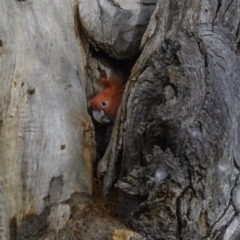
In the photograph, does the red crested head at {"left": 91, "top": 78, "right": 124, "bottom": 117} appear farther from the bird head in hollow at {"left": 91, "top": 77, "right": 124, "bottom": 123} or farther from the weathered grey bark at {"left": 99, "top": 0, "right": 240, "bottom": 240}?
the weathered grey bark at {"left": 99, "top": 0, "right": 240, "bottom": 240}

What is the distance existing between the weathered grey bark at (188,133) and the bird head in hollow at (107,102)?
305mm

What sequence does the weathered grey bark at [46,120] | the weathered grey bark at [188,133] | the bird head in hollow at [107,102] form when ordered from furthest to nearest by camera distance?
the bird head in hollow at [107,102] < the weathered grey bark at [46,120] < the weathered grey bark at [188,133]

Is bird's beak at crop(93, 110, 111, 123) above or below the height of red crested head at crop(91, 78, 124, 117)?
below

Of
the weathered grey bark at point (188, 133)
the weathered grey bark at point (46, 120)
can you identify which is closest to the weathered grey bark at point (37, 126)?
the weathered grey bark at point (46, 120)

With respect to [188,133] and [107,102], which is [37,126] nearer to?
[107,102]

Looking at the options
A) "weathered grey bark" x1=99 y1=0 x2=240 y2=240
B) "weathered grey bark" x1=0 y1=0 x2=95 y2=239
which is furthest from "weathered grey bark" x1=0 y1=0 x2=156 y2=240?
"weathered grey bark" x1=99 y1=0 x2=240 y2=240

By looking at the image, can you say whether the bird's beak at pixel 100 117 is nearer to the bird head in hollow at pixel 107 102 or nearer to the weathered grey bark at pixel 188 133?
the bird head in hollow at pixel 107 102

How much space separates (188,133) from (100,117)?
1.97 feet

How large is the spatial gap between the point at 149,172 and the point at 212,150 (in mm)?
191

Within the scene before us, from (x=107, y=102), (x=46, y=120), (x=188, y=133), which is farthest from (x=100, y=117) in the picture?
(x=188, y=133)

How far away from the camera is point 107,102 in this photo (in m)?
2.34

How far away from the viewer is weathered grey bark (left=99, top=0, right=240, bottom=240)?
5.90 feet

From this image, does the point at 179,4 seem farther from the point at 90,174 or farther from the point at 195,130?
the point at 90,174

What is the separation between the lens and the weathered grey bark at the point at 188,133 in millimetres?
1799
